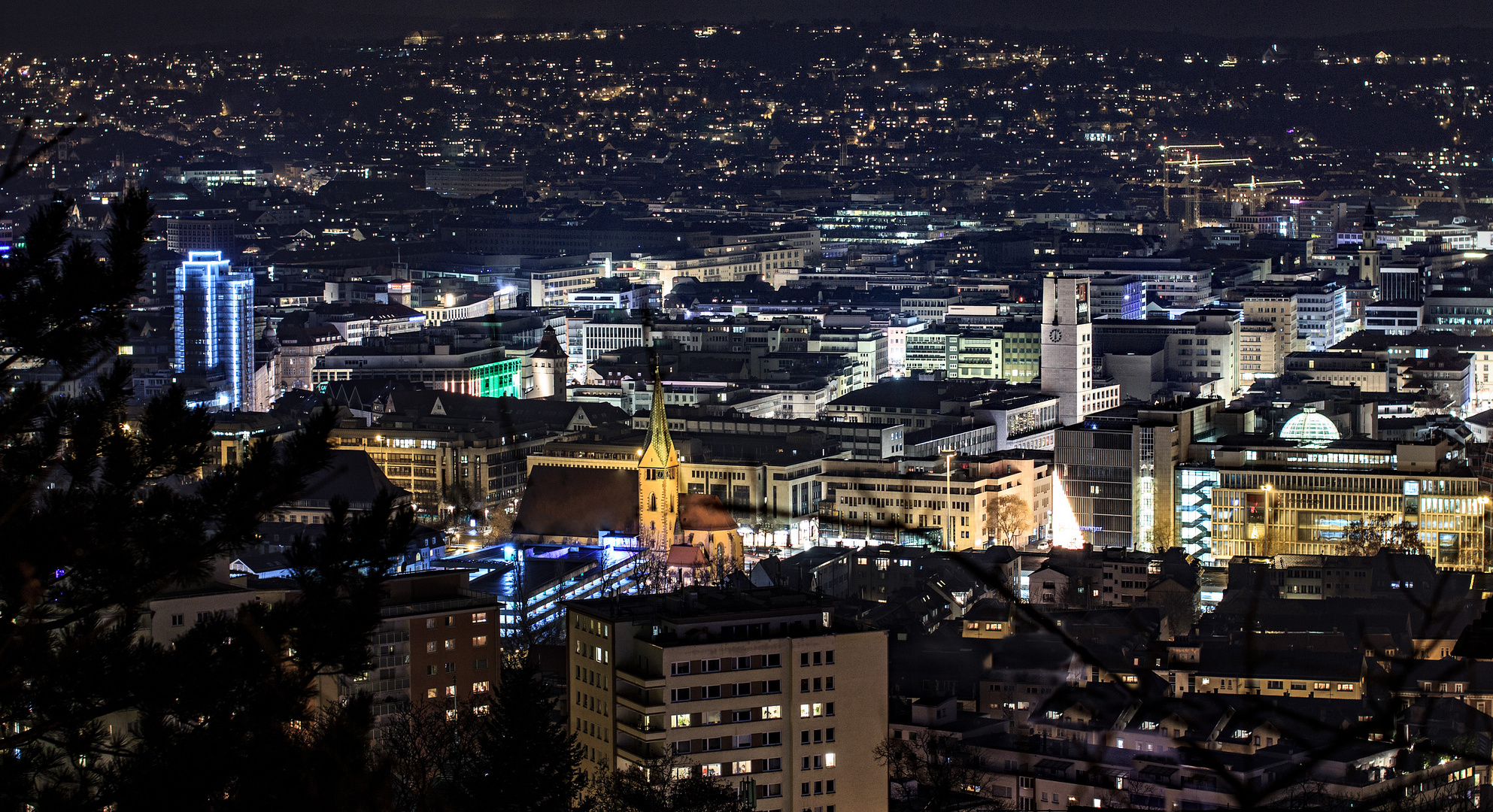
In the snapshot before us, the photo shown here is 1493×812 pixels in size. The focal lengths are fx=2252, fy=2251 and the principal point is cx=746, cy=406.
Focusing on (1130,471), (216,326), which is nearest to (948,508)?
(1130,471)

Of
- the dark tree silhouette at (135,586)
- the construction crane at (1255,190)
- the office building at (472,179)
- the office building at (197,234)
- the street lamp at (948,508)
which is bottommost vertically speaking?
the street lamp at (948,508)

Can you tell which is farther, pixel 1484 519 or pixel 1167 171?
pixel 1167 171

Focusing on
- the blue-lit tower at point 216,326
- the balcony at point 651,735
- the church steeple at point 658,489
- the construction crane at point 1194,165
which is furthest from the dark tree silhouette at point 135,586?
the construction crane at point 1194,165

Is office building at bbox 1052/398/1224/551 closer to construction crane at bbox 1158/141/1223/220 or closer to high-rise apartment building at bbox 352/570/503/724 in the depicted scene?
high-rise apartment building at bbox 352/570/503/724

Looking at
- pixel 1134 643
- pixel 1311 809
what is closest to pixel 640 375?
pixel 1134 643

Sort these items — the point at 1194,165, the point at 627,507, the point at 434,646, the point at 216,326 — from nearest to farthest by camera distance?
the point at 434,646
the point at 627,507
the point at 216,326
the point at 1194,165

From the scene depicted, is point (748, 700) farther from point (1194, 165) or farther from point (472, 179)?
point (1194, 165)

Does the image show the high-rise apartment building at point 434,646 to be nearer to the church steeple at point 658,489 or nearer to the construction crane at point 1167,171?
the church steeple at point 658,489

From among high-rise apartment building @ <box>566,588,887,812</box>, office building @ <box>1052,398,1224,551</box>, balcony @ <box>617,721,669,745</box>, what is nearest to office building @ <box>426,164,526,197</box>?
office building @ <box>1052,398,1224,551</box>
